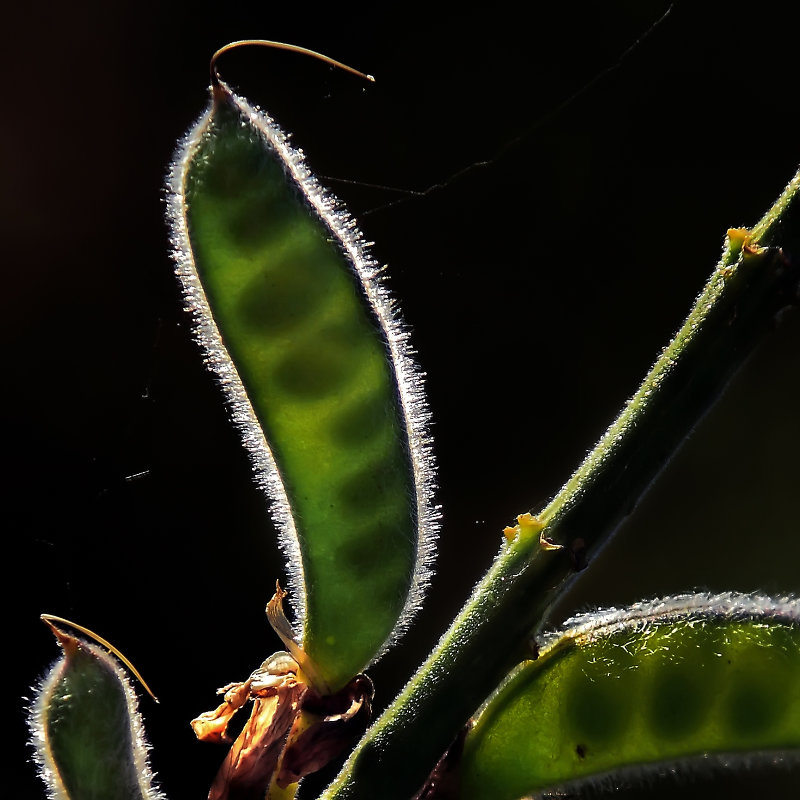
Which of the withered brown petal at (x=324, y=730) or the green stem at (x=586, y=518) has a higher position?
the green stem at (x=586, y=518)

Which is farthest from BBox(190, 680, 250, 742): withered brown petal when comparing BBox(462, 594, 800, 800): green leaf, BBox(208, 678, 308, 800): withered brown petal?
BBox(462, 594, 800, 800): green leaf

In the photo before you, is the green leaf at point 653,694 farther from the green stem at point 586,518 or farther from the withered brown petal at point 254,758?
the withered brown petal at point 254,758

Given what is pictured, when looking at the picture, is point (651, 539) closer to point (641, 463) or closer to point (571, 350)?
point (571, 350)

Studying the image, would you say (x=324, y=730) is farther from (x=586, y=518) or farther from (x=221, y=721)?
(x=586, y=518)

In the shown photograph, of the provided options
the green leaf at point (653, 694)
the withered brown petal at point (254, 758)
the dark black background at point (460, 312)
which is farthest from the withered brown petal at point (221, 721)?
the dark black background at point (460, 312)

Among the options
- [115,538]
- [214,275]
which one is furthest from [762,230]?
[115,538]

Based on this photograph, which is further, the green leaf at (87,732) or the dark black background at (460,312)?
the dark black background at (460,312)

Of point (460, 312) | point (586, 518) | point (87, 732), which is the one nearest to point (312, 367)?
point (586, 518)
